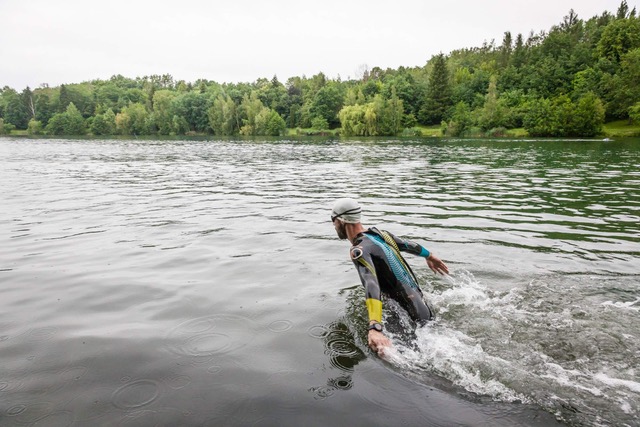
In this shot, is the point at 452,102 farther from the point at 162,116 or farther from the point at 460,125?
the point at 162,116

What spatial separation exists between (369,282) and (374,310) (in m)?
0.40

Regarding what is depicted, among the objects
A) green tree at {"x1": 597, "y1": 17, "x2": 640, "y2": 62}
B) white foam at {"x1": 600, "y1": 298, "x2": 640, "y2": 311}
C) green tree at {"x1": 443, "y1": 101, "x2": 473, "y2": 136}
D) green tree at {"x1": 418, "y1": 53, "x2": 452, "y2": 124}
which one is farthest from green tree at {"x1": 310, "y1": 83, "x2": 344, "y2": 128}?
white foam at {"x1": 600, "y1": 298, "x2": 640, "y2": 311}

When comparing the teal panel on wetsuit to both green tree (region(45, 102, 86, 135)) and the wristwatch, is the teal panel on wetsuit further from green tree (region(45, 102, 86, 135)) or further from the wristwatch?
green tree (region(45, 102, 86, 135))

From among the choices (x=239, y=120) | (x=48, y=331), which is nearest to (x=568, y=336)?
(x=48, y=331)

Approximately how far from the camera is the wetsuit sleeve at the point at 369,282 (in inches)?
211

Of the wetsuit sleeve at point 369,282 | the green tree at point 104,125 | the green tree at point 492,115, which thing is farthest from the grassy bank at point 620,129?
the green tree at point 104,125

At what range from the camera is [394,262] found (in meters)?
6.27

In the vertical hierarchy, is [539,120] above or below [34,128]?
below

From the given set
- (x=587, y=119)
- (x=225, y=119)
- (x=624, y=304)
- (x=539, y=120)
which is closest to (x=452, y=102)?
(x=539, y=120)

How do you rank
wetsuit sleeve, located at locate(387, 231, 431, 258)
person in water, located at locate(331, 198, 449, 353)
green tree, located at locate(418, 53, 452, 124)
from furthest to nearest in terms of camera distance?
green tree, located at locate(418, 53, 452, 124)
wetsuit sleeve, located at locate(387, 231, 431, 258)
person in water, located at locate(331, 198, 449, 353)

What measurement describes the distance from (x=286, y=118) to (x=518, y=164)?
14456 cm

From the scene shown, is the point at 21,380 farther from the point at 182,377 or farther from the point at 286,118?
the point at 286,118

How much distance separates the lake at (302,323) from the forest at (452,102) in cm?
9034

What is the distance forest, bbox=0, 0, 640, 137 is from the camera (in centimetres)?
9419
